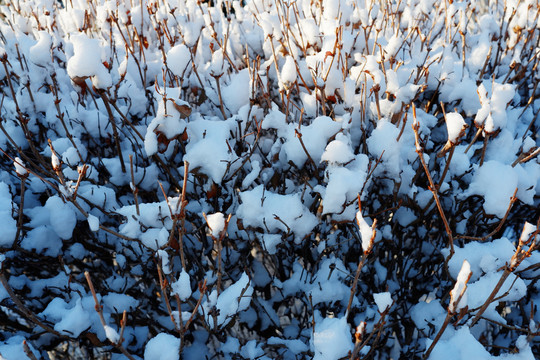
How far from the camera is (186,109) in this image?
4.58 feet

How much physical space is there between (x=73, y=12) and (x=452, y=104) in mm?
2182

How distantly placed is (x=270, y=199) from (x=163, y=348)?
0.60 metres

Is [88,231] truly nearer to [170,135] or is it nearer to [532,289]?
[170,135]

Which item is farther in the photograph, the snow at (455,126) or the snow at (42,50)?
the snow at (42,50)

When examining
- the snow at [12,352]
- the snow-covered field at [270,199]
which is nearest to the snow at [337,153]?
the snow-covered field at [270,199]

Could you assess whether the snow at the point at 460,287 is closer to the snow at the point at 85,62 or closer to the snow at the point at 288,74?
the snow at the point at 288,74

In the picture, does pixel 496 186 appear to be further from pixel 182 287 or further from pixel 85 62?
pixel 85 62

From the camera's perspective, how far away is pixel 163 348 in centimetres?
124

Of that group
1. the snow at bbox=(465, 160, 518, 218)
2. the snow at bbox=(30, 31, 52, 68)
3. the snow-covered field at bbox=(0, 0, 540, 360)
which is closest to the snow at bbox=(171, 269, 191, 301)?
the snow-covered field at bbox=(0, 0, 540, 360)

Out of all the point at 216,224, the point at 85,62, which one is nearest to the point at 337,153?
the point at 216,224

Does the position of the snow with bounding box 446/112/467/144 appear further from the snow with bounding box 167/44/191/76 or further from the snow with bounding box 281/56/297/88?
the snow with bounding box 167/44/191/76

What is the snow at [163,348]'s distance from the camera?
1.22m

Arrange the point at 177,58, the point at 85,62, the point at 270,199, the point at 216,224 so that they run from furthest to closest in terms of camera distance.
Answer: the point at 177,58 < the point at 270,199 < the point at 85,62 < the point at 216,224

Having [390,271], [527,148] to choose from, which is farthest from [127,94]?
[527,148]
